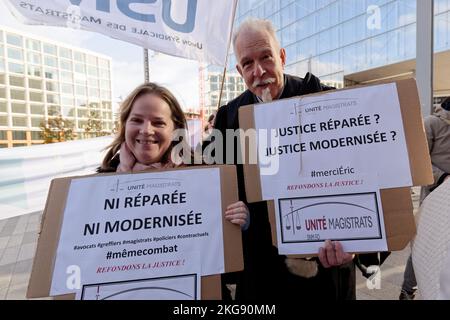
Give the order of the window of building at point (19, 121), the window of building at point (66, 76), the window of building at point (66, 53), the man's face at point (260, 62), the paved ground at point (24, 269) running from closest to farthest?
1. the man's face at point (260, 62)
2. the paved ground at point (24, 269)
3. the window of building at point (19, 121)
4. the window of building at point (66, 76)
5. the window of building at point (66, 53)

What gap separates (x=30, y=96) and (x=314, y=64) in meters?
33.2

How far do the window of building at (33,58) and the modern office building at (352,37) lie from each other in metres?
21.2

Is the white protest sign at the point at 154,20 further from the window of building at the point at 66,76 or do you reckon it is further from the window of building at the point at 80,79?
the window of building at the point at 66,76

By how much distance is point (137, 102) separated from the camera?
4.72ft

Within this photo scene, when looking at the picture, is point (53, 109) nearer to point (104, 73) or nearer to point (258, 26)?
point (104, 73)

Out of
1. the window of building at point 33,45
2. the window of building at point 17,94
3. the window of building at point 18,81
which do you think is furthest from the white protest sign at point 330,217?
the window of building at point 17,94

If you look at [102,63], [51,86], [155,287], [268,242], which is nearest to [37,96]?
[51,86]

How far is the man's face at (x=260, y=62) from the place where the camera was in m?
1.55

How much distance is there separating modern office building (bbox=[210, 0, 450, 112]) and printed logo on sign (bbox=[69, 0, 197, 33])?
1342 cm

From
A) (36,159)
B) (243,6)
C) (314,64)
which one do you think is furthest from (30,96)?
(36,159)

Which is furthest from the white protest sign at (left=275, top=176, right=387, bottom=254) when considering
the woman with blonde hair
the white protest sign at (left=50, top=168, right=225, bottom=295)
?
the woman with blonde hair

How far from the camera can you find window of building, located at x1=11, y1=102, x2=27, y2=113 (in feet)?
124

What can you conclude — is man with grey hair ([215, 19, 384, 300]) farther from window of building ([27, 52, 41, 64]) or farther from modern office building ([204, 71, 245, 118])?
window of building ([27, 52, 41, 64])
